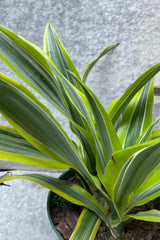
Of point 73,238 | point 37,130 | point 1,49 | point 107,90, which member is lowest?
point 73,238

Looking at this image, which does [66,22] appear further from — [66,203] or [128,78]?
[66,203]

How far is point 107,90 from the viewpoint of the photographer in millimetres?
817

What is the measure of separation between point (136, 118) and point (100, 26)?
0.38 metres

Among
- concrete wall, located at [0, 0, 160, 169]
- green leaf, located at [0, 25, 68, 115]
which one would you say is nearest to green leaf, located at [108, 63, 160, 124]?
green leaf, located at [0, 25, 68, 115]

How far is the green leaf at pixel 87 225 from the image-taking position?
1.42 ft

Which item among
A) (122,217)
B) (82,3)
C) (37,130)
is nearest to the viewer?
(37,130)

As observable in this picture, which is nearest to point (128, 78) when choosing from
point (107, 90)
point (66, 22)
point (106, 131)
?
point (107, 90)

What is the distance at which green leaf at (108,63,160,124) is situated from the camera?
409 mm

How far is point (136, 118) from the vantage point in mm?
482

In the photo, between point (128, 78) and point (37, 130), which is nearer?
point (37, 130)

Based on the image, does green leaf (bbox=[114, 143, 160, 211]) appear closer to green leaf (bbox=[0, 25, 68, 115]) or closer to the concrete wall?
green leaf (bbox=[0, 25, 68, 115])

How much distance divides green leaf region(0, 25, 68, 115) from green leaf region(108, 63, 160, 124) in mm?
120

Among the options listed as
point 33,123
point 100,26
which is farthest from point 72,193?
point 100,26

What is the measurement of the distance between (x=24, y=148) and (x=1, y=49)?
0.16m
